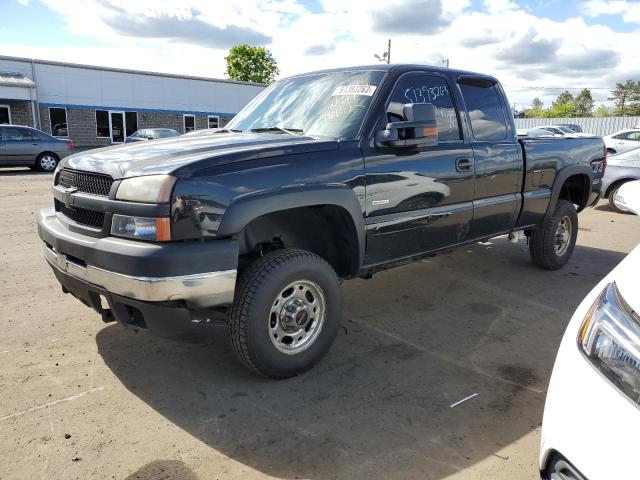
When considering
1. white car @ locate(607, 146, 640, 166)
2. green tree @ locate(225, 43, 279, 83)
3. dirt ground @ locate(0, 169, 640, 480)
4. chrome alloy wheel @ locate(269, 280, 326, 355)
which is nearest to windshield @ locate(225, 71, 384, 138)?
chrome alloy wheel @ locate(269, 280, 326, 355)

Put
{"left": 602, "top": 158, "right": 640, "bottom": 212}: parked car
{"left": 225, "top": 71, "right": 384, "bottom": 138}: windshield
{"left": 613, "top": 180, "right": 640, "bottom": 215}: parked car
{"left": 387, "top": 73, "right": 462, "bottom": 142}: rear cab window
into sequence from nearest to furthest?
{"left": 613, "top": 180, "right": 640, "bottom": 215}: parked car, {"left": 225, "top": 71, "right": 384, "bottom": 138}: windshield, {"left": 387, "top": 73, "right": 462, "bottom": 142}: rear cab window, {"left": 602, "top": 158, "right": 640, "bottom": 212}: parked car

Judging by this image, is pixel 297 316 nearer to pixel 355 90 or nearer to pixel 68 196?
pixel 68 196

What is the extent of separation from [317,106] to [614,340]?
2.87 meters

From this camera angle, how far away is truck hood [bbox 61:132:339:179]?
9.35 ft

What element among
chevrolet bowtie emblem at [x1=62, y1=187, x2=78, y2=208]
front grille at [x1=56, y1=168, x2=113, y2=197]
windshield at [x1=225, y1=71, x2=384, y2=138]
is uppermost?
windshield at [x1=225, y1=71, x2=384, y2=138]

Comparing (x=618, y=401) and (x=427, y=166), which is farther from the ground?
(x=427, y=166)

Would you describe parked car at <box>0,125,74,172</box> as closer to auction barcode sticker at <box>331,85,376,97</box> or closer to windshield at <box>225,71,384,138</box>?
windshield at <box>225,71,384,138</box>

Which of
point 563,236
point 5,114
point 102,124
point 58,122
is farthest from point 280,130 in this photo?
point 102,124

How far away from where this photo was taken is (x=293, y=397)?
3.13 meters

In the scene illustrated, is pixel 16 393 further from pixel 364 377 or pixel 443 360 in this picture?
pixel 443 360

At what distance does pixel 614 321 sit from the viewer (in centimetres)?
167

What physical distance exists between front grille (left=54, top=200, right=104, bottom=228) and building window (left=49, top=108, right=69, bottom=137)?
2773cm

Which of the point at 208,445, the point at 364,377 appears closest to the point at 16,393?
the point at 208,445

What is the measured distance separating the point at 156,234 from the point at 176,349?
133 centimetres
